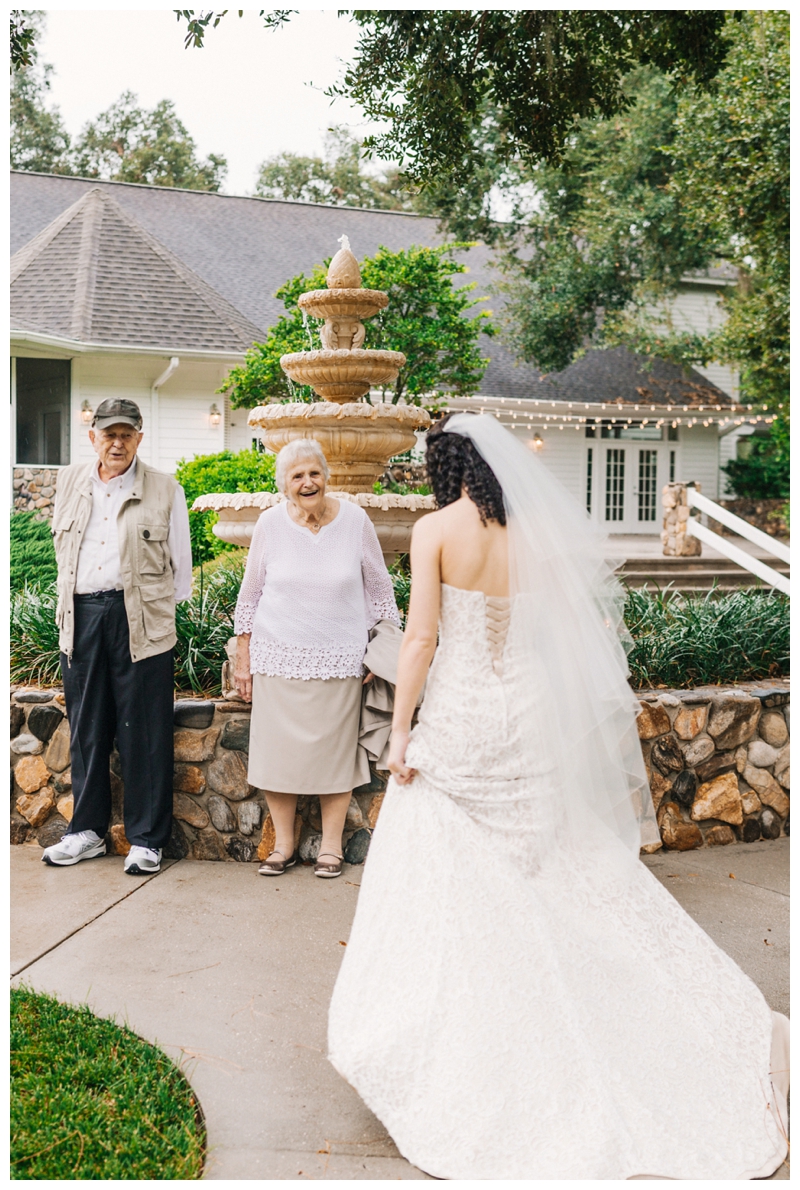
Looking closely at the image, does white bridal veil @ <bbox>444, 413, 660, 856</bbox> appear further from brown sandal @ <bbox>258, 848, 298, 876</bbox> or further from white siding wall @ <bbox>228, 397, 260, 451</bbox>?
white siding wall @ <bbox>228, 397, 260, 451</bbox>

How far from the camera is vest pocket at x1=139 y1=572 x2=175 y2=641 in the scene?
4.63m

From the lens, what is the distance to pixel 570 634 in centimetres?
305

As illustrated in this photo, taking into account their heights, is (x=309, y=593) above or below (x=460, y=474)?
below

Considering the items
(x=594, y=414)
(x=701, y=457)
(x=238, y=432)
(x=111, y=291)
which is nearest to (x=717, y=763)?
(x=238, y=432)

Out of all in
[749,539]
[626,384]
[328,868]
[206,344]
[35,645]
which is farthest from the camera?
[626,384]

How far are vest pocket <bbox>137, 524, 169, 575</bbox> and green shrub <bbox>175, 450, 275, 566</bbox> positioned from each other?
20.0 ft

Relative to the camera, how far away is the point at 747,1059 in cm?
279

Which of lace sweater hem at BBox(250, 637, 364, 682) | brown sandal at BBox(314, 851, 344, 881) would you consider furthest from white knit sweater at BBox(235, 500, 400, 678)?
brown sandal at BBox(314, 851, 344, 881)

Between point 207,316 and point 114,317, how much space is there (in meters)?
1.43

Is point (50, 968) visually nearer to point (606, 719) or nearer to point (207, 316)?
point (606, 719)

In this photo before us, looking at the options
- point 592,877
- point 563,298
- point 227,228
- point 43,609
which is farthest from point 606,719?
point 227,228

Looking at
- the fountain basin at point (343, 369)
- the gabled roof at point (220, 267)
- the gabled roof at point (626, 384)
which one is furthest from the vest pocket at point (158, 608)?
the gabled roof at point (626, 384)

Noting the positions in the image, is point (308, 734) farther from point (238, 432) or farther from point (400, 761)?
point (238, 432)

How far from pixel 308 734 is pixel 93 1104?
2024 millimetres
